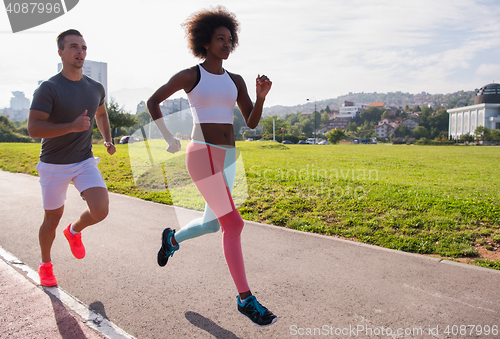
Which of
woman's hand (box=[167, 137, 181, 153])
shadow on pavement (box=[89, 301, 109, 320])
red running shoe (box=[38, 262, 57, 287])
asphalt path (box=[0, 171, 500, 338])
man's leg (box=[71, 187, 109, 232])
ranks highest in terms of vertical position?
woman's hand (box=[167, 137, 181, 153])

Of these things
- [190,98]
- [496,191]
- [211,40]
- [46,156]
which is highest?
[211,40]

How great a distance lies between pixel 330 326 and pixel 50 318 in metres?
2.14

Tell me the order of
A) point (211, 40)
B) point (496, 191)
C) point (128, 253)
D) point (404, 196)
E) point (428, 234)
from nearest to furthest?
point (211, 40) < point (128, 253) < point (428, 234) < point (404, 196) < point (496, 191)

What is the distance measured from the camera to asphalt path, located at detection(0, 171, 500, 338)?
2.77m

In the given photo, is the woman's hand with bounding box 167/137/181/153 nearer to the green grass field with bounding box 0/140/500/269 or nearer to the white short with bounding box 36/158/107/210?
the green grass field with bounding box 0/140/500/269

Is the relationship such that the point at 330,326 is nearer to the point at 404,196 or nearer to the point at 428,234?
the point at 428,234

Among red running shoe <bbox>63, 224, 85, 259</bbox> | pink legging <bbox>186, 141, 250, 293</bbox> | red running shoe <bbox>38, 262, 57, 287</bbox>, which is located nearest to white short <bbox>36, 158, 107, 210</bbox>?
red running shoe <bbox>63, 224, 85, 259</bbox>

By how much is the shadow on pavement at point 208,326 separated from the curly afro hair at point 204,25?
2.17 meters

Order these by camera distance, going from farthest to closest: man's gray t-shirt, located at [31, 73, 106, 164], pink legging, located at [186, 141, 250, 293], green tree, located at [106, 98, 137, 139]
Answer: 1. green tree, located at [106, 98, 137, 139]
2. man's gray t-shirt, located at [31, 73, 106, 164]
3. pink legging, located at [186, 141, 250, 293]

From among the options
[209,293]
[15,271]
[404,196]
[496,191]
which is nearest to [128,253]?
[15,271]

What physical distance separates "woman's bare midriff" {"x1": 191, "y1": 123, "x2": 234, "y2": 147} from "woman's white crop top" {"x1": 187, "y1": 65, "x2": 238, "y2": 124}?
0.04 meters

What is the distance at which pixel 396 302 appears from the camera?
10.4 feet

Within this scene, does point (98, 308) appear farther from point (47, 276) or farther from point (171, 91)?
point (171, 91)

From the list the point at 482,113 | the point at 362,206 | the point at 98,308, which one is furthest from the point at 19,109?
the point at 98,308
